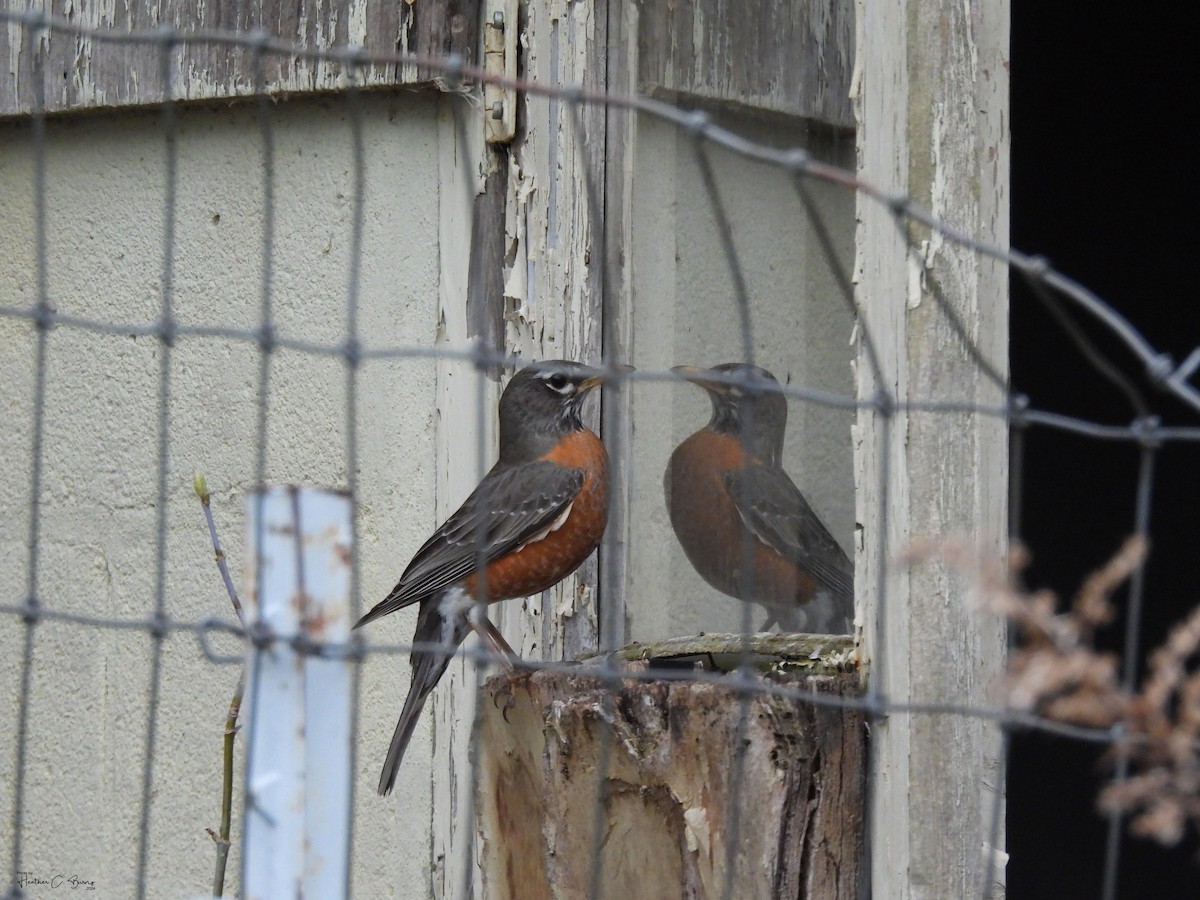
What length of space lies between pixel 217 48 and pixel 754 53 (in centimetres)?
142

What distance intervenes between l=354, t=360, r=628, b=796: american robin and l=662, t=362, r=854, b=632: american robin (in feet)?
0.78

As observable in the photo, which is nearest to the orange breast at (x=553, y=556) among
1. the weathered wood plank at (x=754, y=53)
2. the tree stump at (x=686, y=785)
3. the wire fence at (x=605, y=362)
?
the wire fence at (x=605, y=362)

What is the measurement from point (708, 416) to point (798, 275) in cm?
49

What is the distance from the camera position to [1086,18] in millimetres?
6383

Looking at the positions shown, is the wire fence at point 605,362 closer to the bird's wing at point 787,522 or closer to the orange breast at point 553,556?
the orange breast at point 553,556

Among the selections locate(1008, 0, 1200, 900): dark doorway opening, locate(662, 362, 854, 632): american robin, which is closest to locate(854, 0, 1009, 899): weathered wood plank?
locate(662, 362, 854, 632): american robin

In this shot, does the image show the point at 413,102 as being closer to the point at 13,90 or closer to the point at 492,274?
the point at 492,274

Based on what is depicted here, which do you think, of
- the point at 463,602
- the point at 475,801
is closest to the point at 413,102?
the point at 463,602

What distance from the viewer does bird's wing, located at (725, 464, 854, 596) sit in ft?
13.6

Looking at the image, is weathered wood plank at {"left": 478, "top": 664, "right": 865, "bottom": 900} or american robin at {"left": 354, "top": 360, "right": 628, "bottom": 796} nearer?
weathered wood plank at {"left": 478, "top": 664, "right": 865, "bottom": 900}

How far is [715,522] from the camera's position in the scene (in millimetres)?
4465

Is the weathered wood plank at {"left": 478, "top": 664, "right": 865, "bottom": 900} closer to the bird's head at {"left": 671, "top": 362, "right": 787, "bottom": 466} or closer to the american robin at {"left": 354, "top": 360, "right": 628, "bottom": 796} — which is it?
the american robin at {"left": 354, "top": 360, "right": 628, "bottom": 796}

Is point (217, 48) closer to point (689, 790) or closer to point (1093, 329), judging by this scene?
point (689, 790)

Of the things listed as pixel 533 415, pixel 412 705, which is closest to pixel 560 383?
pixel 533 415
